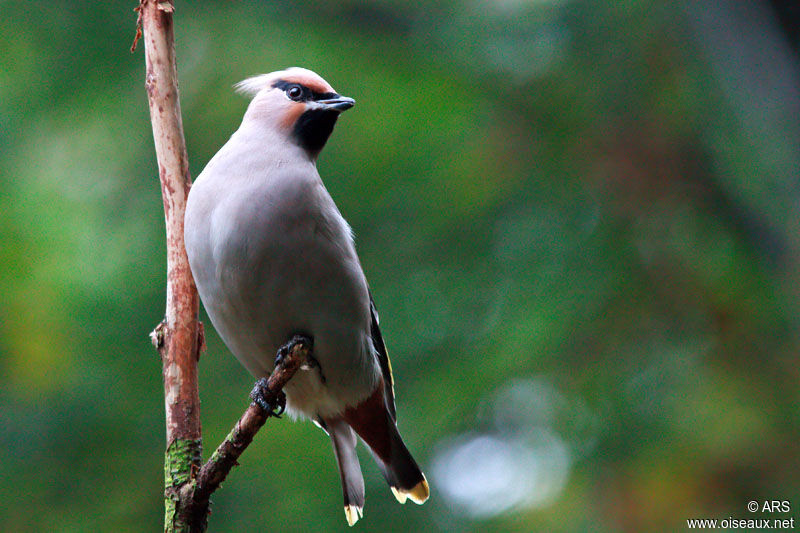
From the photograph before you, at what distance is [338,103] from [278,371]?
128 cm

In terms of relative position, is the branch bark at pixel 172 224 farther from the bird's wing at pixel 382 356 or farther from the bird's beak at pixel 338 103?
the bird's wing at pixel 382 356

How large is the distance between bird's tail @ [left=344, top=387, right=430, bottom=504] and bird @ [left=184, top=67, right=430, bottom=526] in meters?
0.02

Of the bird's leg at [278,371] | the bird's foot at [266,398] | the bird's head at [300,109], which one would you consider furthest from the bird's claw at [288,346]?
Answer: the bird's head at [300,109]

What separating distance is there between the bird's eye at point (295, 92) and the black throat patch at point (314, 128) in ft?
0.35

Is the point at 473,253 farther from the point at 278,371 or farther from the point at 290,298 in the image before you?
the point at 278,371

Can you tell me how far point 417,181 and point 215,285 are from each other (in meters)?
3.00

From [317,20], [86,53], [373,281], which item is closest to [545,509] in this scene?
[373,281]

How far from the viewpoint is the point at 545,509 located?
589 cm

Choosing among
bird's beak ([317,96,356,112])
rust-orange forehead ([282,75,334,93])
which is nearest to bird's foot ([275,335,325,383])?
bird's beak ([317,96,356,112])

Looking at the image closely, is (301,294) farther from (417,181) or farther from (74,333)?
(417,181)

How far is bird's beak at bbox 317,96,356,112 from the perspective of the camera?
3977mm

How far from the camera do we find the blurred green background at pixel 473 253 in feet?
17.5

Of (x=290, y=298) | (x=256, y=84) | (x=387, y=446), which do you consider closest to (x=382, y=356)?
(x=387, y=446)

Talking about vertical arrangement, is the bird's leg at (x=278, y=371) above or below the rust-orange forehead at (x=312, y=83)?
below
